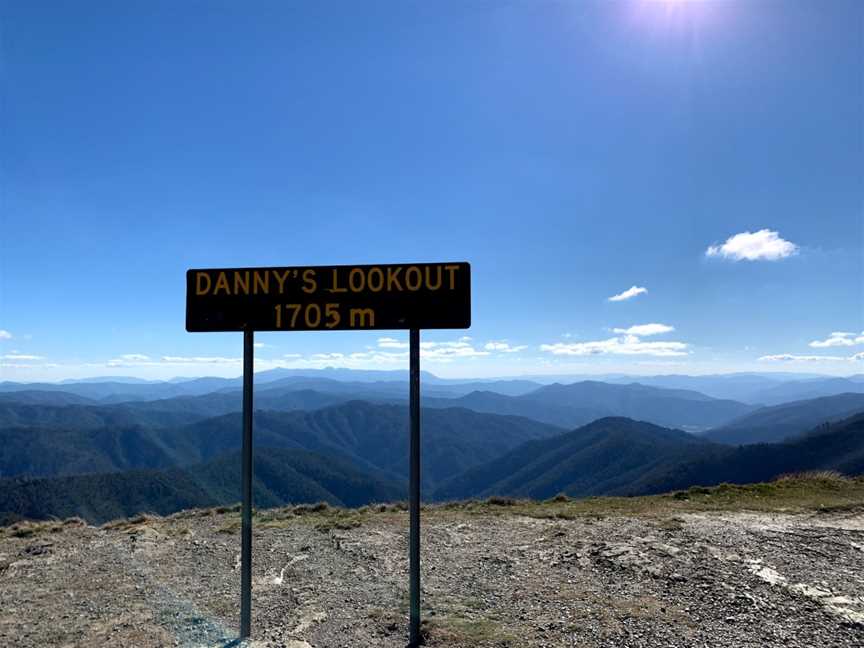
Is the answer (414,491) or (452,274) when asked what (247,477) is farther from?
(452,274)

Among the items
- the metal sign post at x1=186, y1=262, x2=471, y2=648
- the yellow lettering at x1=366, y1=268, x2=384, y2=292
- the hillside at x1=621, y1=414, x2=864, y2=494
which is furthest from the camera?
the hillside at x1=621, y1=414, x2=864, y2=494

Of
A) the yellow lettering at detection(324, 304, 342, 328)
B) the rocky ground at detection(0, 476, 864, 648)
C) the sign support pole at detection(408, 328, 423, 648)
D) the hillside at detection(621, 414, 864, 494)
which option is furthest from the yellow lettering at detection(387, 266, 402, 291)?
the hillside at detection(621, 414, 864, 494)

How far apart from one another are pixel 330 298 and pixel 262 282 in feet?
3.56

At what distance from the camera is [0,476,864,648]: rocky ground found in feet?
23.3

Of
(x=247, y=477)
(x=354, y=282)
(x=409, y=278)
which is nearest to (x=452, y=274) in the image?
(x=409, y=278)

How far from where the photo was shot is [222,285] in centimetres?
761

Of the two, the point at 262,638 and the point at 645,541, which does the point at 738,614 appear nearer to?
the point at 645,541

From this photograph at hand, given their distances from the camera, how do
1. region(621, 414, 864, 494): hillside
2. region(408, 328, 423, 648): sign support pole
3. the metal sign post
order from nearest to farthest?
region(408, 328, 423, 648): sign support pole → the metal sign post → region(621, 414, 864, 494): hillside

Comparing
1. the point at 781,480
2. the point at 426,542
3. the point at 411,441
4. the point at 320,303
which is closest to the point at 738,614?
the point at 411,441

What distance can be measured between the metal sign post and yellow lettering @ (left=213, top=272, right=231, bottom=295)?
15 mm

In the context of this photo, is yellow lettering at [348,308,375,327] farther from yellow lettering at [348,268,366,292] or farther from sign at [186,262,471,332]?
yellow lettering at [348,268,366,292]

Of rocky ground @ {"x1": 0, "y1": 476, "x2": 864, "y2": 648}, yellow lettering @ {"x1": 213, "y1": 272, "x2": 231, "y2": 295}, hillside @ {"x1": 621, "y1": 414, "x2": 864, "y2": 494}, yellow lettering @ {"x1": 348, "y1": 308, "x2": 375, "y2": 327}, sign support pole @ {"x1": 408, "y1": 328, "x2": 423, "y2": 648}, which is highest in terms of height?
yellow lettering @ {"x1": 213, "y1": 272, "x2": 231, "y2": 295}

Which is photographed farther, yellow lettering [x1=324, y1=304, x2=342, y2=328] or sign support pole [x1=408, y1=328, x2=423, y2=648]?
yellow lettering [x1=324, y1=304, x2=342, y2=328]

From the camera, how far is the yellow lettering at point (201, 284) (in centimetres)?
764
